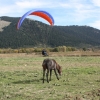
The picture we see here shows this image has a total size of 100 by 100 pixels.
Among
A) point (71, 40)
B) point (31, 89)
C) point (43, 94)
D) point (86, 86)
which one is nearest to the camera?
point (43, 94)

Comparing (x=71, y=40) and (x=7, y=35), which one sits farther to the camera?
(x=71, y=40)

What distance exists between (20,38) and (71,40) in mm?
37889

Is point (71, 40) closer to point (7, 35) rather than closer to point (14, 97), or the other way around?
point (7, 35)

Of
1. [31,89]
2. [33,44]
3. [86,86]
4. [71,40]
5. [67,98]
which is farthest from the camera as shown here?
[71,40]

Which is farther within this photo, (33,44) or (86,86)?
(33,44)

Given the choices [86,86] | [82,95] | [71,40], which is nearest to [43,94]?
[82,95]

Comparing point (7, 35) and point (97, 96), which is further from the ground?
point (7, 35)

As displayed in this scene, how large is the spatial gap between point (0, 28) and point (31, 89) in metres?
153

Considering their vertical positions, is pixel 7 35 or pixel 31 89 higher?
pixel 7 35

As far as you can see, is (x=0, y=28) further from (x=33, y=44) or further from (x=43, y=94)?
(x=43, y=94)

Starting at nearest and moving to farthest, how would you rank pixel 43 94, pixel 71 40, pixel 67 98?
1. pixel 67 98
2. pixel 43 94
3. pixel 71 40

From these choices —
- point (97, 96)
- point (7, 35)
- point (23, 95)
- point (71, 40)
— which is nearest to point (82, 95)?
point (97, 96)

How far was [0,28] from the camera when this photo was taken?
162125mm

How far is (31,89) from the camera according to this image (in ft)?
44.9
